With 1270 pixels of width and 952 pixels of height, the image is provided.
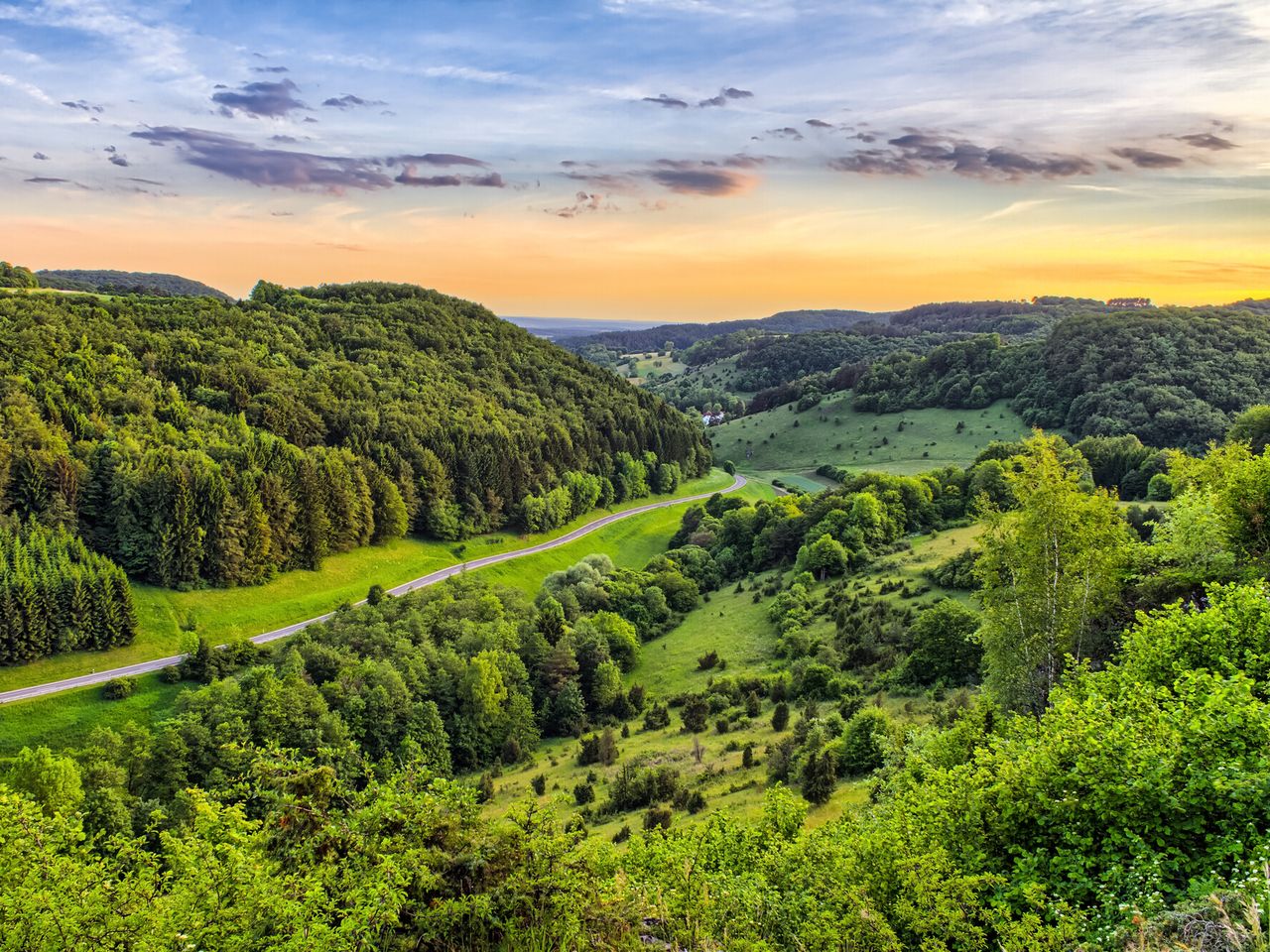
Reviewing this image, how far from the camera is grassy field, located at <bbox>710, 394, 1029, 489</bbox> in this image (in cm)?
14950

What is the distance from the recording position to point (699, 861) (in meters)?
16.0

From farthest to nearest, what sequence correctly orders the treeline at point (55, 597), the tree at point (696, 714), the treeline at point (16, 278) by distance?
the treeline at point (16, 278) → the treeline at point (55, 597) → the tree at point (696, 714)

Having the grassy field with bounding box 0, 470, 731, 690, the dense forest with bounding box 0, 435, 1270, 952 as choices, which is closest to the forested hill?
the grassy field with bounding box 0, 470, 731, 690

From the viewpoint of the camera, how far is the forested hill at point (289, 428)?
68.0 meters

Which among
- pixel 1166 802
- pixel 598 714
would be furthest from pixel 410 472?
pixel 1166 802

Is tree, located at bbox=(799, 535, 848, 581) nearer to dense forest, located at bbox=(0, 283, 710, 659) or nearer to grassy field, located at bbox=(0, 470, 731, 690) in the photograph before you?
grassy field, located at bbox=(0, 470, 731, 690)

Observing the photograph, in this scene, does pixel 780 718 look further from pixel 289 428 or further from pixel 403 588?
pixel 289 428

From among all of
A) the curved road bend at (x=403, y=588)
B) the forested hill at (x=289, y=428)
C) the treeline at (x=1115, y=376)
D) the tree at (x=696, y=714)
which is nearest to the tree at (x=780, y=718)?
the tree at (x=696, y=714)

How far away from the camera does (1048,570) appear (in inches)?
1060

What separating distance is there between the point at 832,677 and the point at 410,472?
6464cm

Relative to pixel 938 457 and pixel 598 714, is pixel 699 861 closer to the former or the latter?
pixel 598 714

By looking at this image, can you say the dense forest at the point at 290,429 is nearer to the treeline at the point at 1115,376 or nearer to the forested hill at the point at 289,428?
the forested hill at the point at 289,428

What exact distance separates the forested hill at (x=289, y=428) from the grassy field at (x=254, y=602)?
6.55 ft

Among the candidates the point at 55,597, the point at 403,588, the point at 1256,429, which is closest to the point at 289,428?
the point at 403,588
